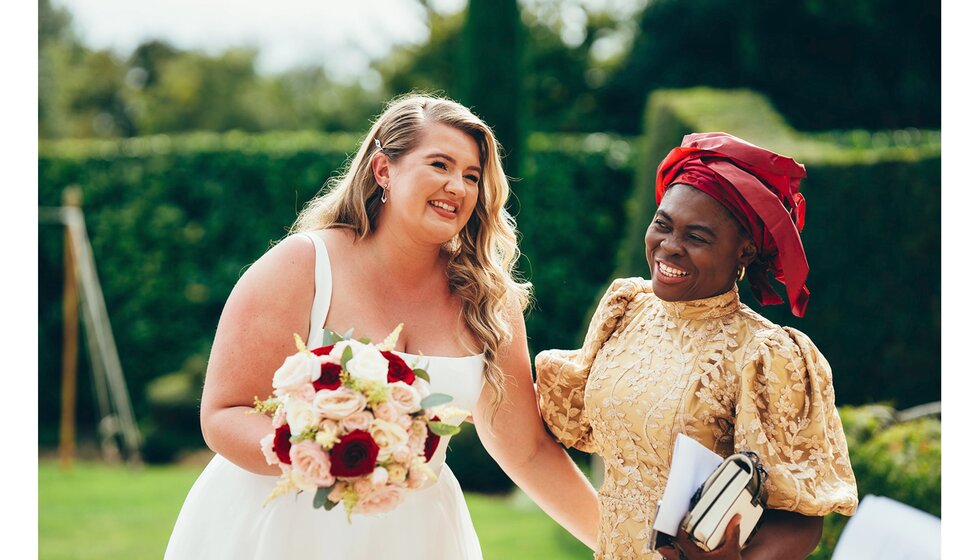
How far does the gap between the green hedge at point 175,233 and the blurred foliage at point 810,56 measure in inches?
229

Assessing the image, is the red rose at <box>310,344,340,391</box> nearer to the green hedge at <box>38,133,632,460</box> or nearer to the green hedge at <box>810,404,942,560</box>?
the green hedge at <box>810,404,942,560</box>

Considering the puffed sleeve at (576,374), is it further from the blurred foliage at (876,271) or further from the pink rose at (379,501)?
the blurred foliage at (876,271)

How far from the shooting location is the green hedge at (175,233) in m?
10.9

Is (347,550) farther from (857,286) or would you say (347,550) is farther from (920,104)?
(920,104)

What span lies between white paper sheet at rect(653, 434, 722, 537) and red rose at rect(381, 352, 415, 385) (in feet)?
2.13

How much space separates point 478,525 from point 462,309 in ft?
16.3

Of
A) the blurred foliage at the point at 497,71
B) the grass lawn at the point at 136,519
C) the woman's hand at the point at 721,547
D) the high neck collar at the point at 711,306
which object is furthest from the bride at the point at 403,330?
the blurred foliage at the point at 497,71

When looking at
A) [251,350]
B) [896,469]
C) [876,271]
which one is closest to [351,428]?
[251,350]

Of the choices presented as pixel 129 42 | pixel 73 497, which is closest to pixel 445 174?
pixel 73 497

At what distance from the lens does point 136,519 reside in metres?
8.16

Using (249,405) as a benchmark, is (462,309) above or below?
above

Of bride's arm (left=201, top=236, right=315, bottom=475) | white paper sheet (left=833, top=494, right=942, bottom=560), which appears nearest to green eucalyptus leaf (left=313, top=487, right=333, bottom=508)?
bride's arm (left=201, top=236, right=315, bottom=475)

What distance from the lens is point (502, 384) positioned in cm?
305
